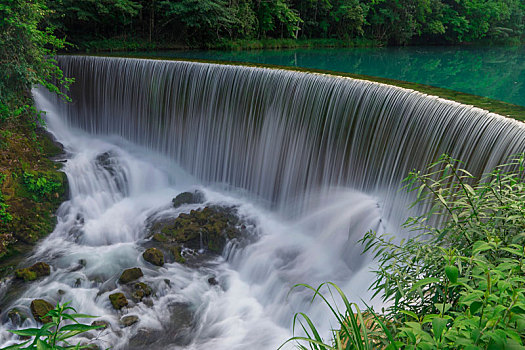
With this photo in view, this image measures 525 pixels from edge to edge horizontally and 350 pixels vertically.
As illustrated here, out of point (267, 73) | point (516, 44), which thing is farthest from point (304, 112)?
point (516, 44)

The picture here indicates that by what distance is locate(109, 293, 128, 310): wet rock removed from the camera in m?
6.41

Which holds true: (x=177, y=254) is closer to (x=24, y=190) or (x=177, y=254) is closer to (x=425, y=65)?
(x=24, y=190)

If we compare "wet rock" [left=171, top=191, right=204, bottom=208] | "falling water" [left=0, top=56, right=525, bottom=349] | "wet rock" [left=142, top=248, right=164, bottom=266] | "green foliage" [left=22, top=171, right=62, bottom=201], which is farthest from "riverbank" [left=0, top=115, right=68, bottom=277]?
"wet rock" [left=171, top=191, right=204, bottom=208]

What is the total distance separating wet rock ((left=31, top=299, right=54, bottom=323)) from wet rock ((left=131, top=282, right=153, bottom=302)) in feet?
3.90

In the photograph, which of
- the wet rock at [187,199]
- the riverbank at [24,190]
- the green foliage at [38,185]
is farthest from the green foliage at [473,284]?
the green foliage at [38,185]

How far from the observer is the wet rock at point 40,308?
20.1ft

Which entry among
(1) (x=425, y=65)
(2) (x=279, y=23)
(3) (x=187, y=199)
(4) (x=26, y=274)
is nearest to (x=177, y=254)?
(3) (x=187, y=199)

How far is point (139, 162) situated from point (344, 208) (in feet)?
18.6

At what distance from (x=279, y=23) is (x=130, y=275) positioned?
68.6 feet

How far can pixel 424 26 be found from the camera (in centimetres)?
2911

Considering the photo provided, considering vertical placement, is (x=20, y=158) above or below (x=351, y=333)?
below

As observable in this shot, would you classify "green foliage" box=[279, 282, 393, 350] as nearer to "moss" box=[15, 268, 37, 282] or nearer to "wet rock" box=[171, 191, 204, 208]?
"moss" box=[15, 268, 37, 282]

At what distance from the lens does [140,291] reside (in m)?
6.72

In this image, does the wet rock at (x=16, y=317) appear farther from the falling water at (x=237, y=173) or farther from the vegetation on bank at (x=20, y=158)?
the vegetation on bank at (x=20, y=158)
